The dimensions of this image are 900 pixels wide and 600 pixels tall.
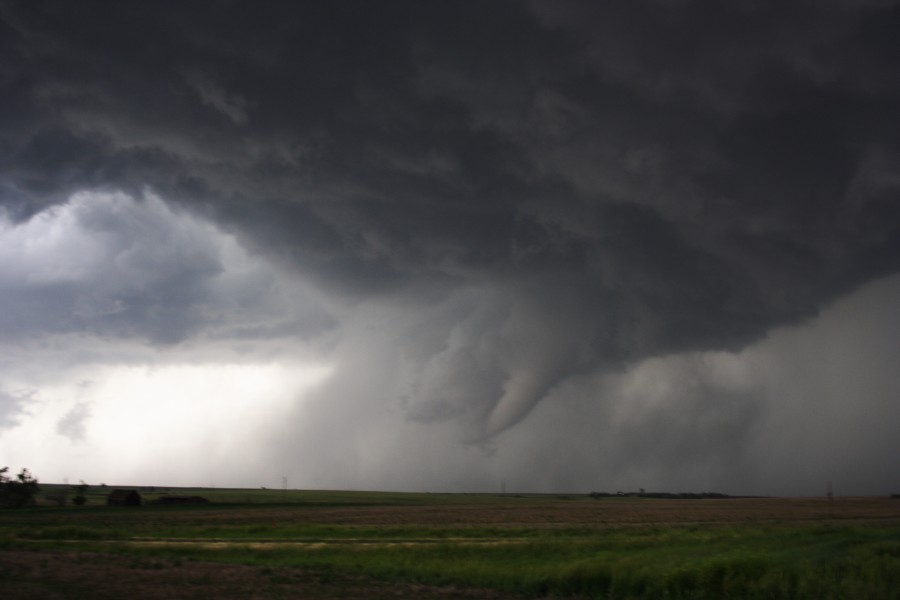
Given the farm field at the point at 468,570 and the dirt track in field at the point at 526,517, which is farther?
the dirt track in field at the point at 526,517

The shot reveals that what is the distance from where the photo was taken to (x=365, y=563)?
127 feet

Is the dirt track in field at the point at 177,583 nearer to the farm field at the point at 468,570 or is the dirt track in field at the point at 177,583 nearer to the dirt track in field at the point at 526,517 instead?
the farm field at the point at 468,570

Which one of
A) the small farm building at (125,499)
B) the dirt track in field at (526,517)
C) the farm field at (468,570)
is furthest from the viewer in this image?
the small farm building at (125,499)

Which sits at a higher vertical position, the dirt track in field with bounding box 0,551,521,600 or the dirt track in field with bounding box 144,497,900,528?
the dirt track in field with bounding box 0,551,521,600

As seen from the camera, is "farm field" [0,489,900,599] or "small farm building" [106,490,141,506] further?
"small farm building" [106,490,141,506]

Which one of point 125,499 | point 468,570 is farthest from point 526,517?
point 125,499

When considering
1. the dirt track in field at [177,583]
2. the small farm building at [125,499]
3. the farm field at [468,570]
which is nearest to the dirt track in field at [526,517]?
the small farm building at [125,499]

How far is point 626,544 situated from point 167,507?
91334 mm

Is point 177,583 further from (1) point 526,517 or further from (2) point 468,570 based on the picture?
(1) point 526,517

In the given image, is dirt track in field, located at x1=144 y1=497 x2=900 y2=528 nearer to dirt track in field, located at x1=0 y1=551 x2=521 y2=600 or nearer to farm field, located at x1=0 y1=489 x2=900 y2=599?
farm field, located at x1=0 y1=489 x2=900 y2=599

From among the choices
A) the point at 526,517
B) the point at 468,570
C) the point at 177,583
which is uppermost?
the point at 177,583

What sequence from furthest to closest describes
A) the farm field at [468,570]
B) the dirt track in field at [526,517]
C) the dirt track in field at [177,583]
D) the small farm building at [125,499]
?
the small farm building at [125,499], the dirt track in field at [526,517], the farm field at [468,570], the dirt track in field at [177,583]

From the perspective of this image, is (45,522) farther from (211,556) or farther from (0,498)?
(211,556)

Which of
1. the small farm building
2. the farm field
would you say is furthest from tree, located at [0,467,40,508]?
the farm field
